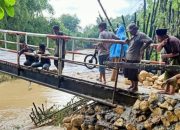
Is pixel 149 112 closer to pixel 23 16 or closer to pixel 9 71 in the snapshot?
pixel 9 71

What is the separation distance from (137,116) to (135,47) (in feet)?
4.02

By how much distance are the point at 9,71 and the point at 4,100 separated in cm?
832

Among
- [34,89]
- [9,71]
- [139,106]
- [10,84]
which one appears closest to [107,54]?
[139,106]

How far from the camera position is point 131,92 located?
622cm

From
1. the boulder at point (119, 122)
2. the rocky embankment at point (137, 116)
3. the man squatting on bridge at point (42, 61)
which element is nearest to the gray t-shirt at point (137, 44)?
the rocky embankment at point (137, 116)

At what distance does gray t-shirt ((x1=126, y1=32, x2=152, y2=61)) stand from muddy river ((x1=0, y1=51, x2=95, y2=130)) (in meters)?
3.25

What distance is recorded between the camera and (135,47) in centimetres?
625

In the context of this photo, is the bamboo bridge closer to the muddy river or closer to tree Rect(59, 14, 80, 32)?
the muddy river

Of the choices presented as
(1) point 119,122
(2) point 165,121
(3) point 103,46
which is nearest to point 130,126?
(1) point 119,122

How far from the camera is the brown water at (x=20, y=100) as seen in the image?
13062 millimetres

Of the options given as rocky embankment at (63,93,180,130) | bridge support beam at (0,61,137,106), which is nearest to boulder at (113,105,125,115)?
rocky embankment at (63,93,180,130)

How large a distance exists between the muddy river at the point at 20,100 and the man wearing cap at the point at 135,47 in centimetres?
320

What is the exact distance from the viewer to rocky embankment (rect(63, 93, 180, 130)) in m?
5.16

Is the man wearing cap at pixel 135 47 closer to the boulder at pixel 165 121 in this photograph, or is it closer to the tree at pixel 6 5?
the boulder at pixel 165 121
